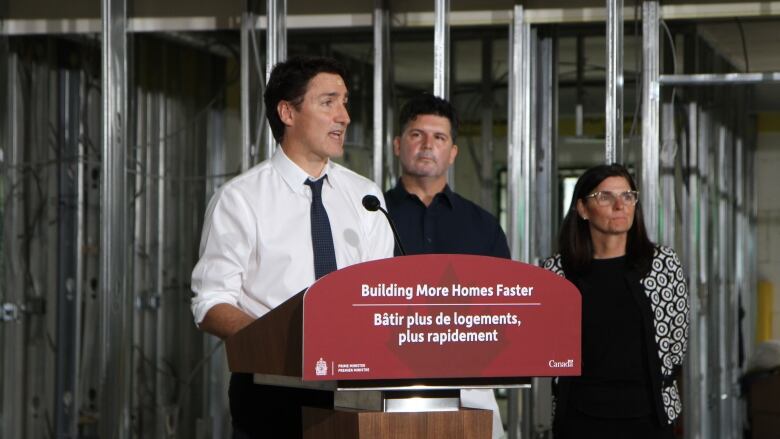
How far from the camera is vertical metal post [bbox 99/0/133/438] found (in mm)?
5434

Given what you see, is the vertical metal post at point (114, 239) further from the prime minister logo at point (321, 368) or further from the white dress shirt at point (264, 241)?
the prime minister logo at point (321, 368)

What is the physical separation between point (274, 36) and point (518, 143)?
1158 mm

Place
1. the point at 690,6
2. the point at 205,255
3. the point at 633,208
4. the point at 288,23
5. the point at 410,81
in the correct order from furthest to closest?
1. the point at 410,81
2. the point at 288,23
3. the point at 690,6
4. the point at 633,208
5. the point at 205,255

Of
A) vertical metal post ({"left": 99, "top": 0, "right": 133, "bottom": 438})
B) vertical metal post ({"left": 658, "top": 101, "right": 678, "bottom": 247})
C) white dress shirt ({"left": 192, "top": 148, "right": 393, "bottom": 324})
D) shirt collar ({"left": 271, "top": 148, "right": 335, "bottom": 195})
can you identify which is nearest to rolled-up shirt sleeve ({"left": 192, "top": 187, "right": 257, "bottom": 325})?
white dress shirt ({"left": 192, "top": 148, "right": 393, "bottom": 324})

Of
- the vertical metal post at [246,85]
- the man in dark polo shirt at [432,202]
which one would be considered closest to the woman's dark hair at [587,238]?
the man in dark polo shirt at [432,202]

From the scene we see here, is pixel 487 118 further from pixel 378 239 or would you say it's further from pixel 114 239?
pixel 378 239

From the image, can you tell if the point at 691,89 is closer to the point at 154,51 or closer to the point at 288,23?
the point at 288,23

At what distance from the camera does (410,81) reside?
20.9 ft

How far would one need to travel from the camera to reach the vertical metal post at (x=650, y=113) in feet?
16.6

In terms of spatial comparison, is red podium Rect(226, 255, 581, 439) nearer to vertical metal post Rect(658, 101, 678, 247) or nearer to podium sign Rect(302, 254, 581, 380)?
podium sign Rect(302, 254, 581, 380)

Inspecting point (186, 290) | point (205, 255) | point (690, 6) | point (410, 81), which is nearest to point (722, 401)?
point (690, 6)

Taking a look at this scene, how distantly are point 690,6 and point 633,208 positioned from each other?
197 cm

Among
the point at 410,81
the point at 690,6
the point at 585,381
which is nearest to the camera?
the point at 585,381

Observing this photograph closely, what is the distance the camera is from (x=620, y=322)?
10.8 ft
